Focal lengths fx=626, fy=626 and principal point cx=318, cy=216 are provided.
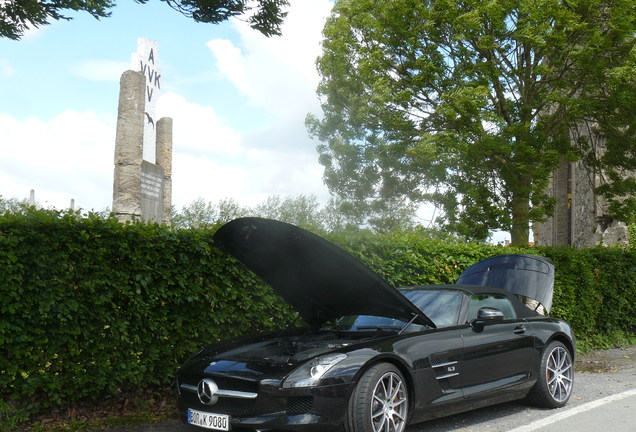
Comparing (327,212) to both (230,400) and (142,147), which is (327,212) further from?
(230,400)

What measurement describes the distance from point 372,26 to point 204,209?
52.2 ft

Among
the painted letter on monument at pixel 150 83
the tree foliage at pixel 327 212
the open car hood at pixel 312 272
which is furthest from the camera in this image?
the tree foliage at pixel 327 212

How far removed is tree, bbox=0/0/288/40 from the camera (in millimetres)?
10141

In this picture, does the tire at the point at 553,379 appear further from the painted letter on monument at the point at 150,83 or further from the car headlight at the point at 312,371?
the painted letter on monument at the point at 150,83

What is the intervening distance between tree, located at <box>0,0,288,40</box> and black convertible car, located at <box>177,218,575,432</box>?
5603mm

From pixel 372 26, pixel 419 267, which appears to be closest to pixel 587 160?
pixel 372 26

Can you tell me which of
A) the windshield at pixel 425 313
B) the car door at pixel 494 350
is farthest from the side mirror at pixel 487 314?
the windshield at pixel 425 313

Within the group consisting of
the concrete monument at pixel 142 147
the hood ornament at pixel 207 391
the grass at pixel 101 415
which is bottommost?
the grass at pixel 101 415

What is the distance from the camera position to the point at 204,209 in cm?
3059

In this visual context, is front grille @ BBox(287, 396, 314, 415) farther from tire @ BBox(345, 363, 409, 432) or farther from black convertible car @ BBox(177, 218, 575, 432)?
tire @ BBox(345, 363, 409, 432)

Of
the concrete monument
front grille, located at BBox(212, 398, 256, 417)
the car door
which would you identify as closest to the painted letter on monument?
the concrete monument

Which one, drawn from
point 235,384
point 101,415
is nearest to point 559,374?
point 235,384

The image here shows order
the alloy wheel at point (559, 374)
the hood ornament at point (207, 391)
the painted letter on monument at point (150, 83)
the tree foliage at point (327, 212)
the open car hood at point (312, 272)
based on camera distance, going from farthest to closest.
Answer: the tree foliage at point (327, 212) → the painted letter on monument at point (150, 83) → the alloy wheel at point (559, 374) → the open car hood at point (312, 272) → the hood ornament at point (207, 391)

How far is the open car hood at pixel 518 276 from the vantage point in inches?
348
